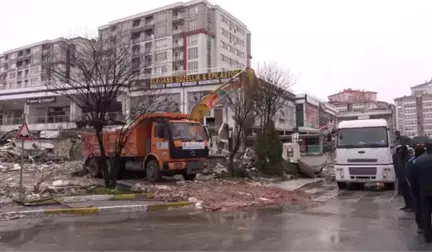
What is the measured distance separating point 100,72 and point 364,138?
1067cm

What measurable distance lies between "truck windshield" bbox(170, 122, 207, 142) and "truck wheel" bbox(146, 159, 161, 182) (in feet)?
4.87

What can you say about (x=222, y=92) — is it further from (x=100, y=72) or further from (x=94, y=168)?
(x=100, y=72)

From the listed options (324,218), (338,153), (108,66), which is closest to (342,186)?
(338,153)

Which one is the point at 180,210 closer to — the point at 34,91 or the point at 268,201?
the point at 268,201

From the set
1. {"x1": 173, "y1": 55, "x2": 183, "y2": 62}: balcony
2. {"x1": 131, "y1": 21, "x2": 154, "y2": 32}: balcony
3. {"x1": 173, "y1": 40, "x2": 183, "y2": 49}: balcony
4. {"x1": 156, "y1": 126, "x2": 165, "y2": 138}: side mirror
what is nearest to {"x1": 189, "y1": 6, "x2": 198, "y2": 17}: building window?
{"x1": 173, "y1": 40, "x2": 183, "y2": 49}: balcony

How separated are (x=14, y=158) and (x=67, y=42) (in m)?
13.1

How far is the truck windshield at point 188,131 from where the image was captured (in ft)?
58.9

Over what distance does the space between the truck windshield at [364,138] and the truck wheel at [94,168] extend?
11554 mm

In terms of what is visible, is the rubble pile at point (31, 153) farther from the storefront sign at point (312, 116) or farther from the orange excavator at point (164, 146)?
the storefront sign at point (312, 116)

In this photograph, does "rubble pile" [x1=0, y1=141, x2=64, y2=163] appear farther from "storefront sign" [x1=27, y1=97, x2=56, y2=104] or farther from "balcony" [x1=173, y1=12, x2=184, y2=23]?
"balcony" [x1=173, y1=12, x2=184, y2=23]

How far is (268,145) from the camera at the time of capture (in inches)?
904

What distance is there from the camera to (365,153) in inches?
675

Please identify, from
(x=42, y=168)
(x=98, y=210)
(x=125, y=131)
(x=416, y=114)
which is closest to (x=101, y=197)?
(x=98, y=210)

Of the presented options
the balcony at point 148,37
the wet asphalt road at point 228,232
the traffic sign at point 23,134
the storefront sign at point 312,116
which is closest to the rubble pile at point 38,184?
the traffic sign at point 23,134
